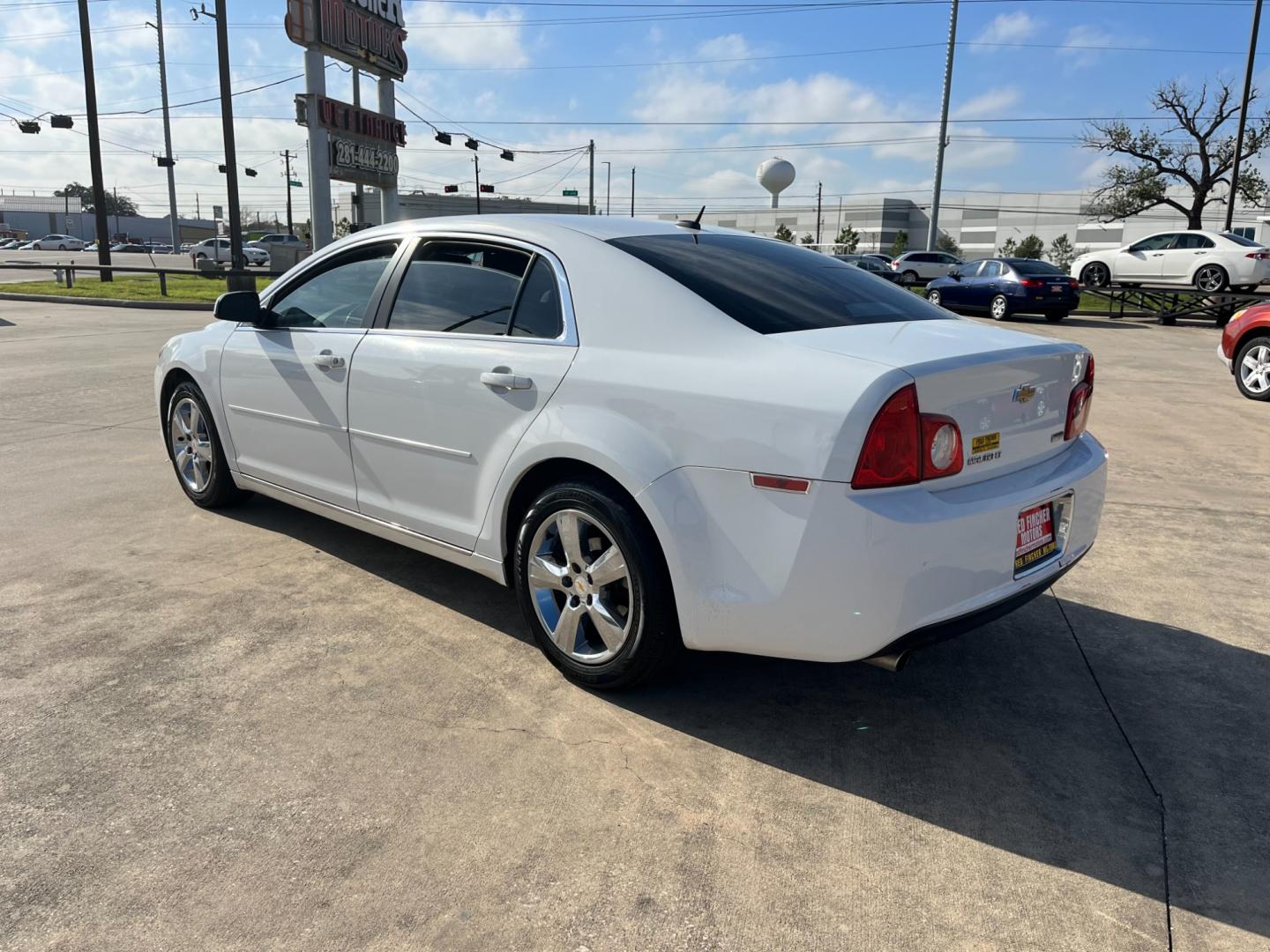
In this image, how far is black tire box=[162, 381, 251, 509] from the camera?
5045mm

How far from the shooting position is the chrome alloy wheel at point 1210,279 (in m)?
20.9

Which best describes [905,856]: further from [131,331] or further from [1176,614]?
[131,331]

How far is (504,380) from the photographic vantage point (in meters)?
3.31

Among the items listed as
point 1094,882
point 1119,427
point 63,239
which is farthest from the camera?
point 63,239

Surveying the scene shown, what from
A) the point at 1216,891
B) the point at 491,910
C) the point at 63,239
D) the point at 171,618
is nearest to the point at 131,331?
the point at 171,618

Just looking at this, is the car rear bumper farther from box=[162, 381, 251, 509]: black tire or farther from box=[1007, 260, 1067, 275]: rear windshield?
box=[1007, 260, 1067, 275]: rear windshield

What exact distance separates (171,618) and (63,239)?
9337cm

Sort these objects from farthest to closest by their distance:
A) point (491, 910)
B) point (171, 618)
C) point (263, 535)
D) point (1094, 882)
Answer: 1. point (263, 535)
2. point (171, 618)
3. point (1094, 882)
4. point (491, 910)

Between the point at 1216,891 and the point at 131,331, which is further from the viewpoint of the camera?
the point at 131,331

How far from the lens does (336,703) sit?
3.18m

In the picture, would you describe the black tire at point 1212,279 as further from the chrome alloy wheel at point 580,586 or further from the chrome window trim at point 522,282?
the chrome alloy wheel at point 580,586

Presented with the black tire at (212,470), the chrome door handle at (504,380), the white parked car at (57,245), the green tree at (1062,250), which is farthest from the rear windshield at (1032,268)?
the green tree at (1062,250)

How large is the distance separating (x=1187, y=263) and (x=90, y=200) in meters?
156

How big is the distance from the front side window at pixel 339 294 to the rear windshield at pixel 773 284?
128 centimetres
